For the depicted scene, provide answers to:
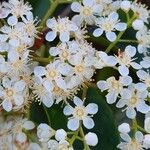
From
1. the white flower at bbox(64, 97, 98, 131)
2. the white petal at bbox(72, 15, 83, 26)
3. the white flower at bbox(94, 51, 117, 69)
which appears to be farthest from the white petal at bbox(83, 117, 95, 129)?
the white petal at bbox(72, 15, 83, 26)

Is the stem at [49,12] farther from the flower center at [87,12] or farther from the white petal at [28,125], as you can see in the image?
the white petal at [28,125]

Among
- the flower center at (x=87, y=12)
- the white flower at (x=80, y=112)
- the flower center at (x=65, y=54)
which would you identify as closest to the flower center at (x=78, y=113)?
the white flower at (x=80, y=112)

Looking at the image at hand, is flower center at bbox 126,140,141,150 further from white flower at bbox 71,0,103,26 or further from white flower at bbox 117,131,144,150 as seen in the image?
white flower at bbox 71,0,103,26

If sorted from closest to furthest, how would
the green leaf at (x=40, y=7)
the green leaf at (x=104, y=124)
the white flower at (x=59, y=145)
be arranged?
the white flower at (x=59, y=145) → the green leaf at (x=104, y=124) → the green leaf at (x=40, y=7)

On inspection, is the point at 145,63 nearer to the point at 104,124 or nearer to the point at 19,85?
the point at 104,124

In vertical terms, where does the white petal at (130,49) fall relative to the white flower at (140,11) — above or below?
below

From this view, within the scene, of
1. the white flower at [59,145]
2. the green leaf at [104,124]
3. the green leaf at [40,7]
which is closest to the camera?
the white flower at [59,145]
